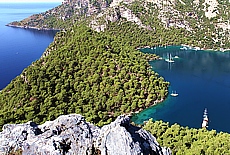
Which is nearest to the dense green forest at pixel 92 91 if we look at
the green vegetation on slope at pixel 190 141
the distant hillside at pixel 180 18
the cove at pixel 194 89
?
the green vegetation on slope at pixel 190 141

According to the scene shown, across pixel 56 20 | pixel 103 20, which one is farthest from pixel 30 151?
pixel 56 20

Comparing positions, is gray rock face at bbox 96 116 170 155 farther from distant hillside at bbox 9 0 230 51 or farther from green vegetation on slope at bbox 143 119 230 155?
distant hillside at bbox 9 0 230 51

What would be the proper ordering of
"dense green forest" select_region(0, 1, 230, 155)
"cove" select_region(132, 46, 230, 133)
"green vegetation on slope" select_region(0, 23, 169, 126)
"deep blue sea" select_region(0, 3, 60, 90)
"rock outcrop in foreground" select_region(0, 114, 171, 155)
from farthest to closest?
"deep blue sea" select_region(0, 3, 60, 90)
"cove" select_region(132, 46, 230, 133)
"green vegetation on slope" select_region(0, 23, 169, 126)
"dense green forest" select_region(0, 1, 230, 155)
"rock outcrop in foreground" select_region(0, 114, 171, 155)

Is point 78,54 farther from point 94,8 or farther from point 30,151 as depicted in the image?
point 94,8

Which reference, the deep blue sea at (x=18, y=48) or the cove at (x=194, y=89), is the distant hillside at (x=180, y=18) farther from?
the deep blue sea at (x=18, y=48)

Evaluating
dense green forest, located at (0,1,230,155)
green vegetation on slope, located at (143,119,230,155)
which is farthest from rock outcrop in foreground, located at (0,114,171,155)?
dense green forest, located at (0,1,230,155)
